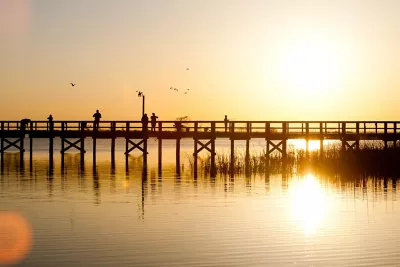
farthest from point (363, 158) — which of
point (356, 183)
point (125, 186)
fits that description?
point (125, 186)

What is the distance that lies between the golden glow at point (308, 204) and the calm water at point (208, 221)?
4 cm

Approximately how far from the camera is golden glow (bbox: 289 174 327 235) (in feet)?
80.9

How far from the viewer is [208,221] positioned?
2503 centimetres

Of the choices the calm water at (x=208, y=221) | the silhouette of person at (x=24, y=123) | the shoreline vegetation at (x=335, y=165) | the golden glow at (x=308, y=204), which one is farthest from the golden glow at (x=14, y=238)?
the silhouette of person at (x=24, y=123)

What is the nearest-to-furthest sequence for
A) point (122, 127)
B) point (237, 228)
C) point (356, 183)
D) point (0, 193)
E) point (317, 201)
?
point (237, 228), point (317, 201), point (0, 193), point (356, 183), point (122, 127)

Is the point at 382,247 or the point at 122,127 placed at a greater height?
the point at 122,127

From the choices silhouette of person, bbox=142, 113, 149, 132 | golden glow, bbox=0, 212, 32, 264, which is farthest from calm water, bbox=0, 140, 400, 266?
silhouette of person, bbox=142, 113, 149, 132

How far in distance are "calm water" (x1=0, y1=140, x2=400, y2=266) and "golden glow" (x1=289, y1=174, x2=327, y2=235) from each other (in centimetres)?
4

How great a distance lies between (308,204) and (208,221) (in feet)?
20.5

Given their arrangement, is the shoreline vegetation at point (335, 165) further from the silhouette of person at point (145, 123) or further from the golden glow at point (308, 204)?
the silhouette of person at point (145, 123)

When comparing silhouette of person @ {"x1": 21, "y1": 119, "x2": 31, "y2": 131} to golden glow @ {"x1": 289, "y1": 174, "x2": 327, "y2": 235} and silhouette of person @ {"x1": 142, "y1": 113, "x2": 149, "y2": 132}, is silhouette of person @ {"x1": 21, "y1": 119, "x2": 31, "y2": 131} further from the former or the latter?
golden glow @ {"x1": 289, "y1": 174, "x2": 327, "y2": 235}

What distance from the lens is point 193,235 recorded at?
22.2 meters

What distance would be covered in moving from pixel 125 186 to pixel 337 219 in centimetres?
1498

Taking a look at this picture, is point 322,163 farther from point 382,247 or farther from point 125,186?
point 382,247
